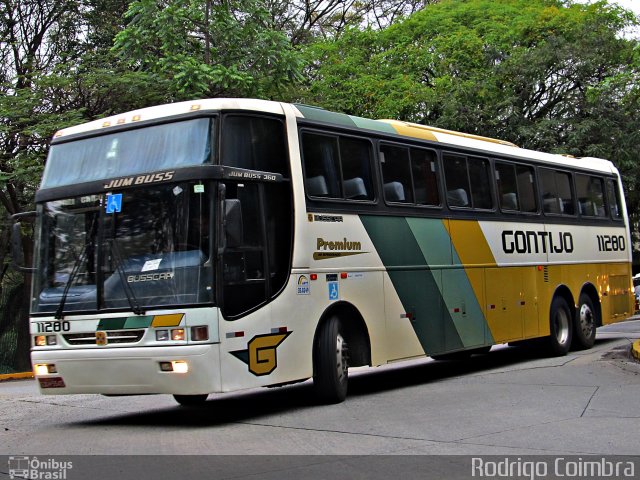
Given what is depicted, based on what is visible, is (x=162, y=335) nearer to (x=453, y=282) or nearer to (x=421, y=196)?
(x=421, y=196)

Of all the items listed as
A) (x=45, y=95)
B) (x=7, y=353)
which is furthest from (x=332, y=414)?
(x=7, y=353)

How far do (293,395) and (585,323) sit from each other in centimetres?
756

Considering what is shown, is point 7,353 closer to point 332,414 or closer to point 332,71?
point 332,71

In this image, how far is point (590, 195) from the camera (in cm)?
1756

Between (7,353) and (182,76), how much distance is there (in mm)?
9973

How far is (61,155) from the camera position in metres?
10.2

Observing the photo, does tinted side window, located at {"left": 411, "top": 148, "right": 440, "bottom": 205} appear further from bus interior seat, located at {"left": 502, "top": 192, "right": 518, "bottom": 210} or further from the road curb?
the road curb

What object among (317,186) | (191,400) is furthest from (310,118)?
(191,400)

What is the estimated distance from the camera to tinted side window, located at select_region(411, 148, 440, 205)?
40.9 feet

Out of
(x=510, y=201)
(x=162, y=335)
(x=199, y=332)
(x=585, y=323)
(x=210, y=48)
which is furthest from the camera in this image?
(x=210, y=48)

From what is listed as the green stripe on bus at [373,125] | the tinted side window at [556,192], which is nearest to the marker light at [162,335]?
the green stripe on bus at [373,125]

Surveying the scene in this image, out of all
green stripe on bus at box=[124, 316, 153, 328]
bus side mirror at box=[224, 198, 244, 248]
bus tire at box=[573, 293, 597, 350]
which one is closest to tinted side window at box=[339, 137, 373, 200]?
bus side mirror at box=[224, 198, 244, 248]
